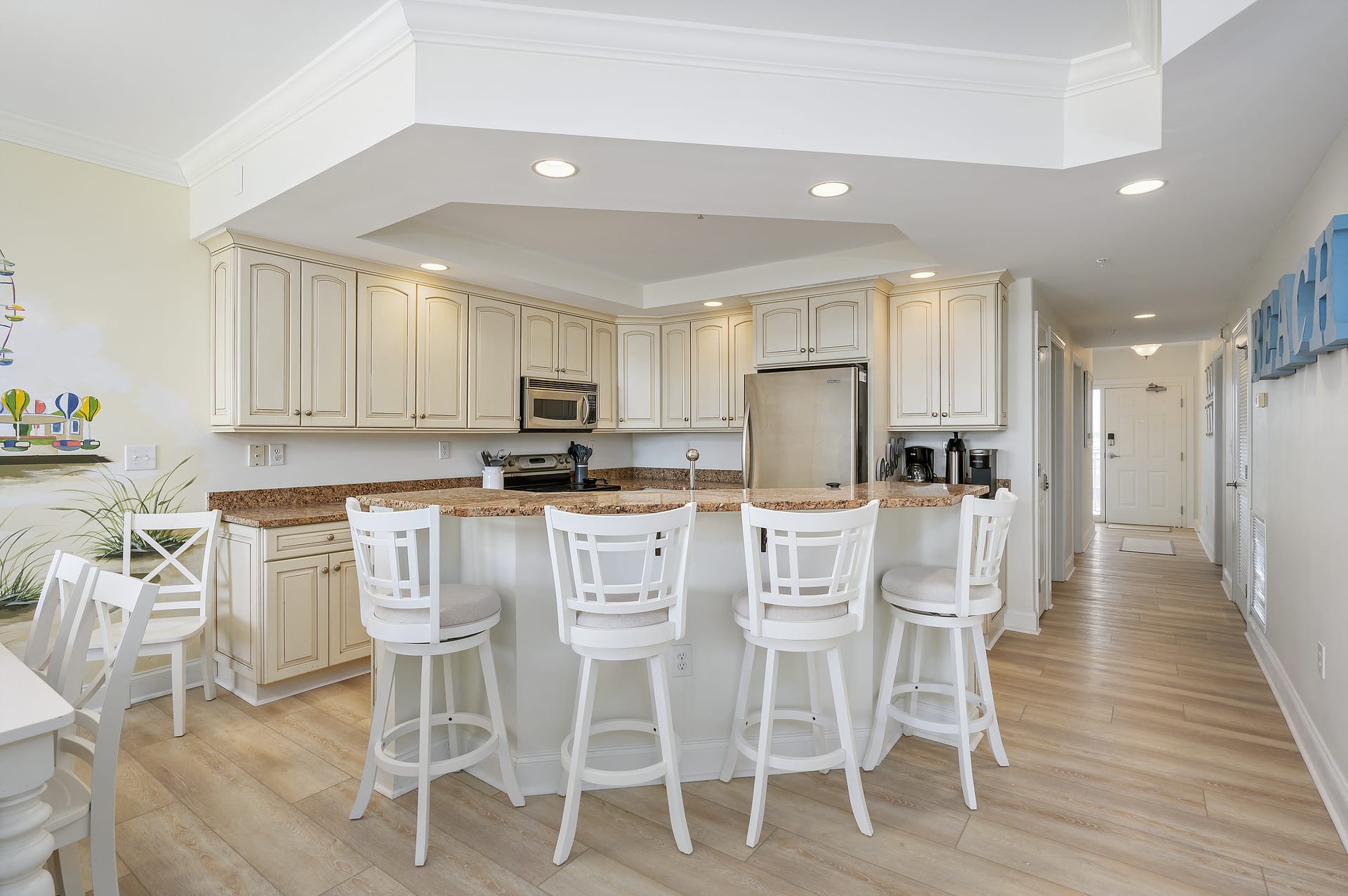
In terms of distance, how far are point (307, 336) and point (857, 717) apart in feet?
10.5

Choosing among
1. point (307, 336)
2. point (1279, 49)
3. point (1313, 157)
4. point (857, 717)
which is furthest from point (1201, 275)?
point (307, 336)

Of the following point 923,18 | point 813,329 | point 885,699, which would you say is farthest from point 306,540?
point 923,18

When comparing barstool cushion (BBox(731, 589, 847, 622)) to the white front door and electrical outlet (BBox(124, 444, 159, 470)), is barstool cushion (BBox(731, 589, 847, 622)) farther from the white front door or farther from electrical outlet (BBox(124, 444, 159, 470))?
the white front door

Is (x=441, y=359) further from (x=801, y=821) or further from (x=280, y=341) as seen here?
(x=801, y=821)

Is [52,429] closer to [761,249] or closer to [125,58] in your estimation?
[125,58]

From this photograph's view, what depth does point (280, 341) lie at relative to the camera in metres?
3.45

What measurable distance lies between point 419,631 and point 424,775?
437 mm

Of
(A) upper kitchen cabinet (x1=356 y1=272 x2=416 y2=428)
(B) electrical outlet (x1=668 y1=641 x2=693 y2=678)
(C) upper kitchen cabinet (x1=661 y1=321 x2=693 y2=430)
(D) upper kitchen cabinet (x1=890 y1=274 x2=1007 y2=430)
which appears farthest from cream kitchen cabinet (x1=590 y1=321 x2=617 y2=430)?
(B) electrical outlet (x1=668 y1=641 x2=693 y2=678)

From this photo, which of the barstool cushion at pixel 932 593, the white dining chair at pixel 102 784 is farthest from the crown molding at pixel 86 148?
the barstool cushion at pixel 932 593

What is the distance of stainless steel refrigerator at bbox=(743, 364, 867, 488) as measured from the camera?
424 cm

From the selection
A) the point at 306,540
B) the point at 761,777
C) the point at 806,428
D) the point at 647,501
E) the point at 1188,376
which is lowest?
the point at 761,777

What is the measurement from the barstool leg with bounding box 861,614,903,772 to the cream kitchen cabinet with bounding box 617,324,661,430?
3.19m

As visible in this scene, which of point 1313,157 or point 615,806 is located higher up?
point 1313,157

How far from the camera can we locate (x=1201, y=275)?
14.1 feet
